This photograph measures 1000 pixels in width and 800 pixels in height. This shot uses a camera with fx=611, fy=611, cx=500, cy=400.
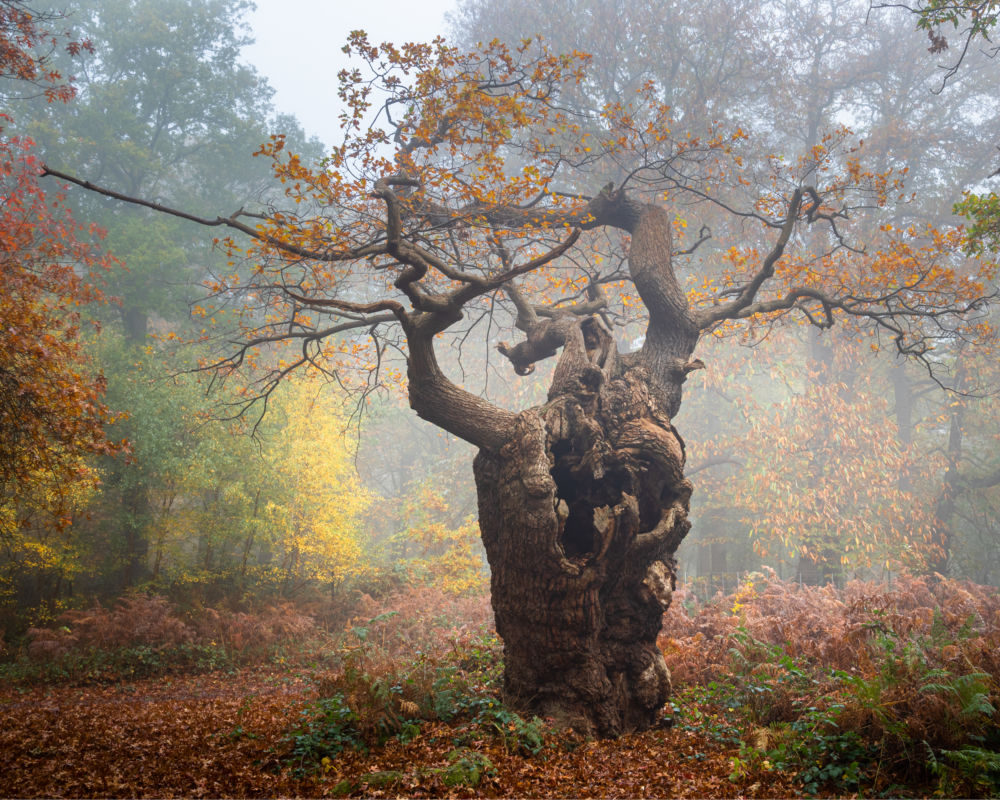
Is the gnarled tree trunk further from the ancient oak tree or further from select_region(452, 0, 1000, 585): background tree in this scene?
select_region(452, 0, 1000, 585): background tree

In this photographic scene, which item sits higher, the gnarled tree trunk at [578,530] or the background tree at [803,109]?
the background tree at [803,109]

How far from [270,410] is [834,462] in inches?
647

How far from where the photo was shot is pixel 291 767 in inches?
194

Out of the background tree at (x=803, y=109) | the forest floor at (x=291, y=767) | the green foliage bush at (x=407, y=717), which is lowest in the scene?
the forest floor at (x=291, y=767)

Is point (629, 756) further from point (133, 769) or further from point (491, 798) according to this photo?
point (133, 769)

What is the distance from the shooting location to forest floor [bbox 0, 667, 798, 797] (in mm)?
4516

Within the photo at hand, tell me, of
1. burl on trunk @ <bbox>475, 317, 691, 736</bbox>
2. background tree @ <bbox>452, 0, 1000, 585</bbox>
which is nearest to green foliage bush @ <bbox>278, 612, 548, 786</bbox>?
burl on trunk @ <bbox>475, 317, 691, 736</bbox>

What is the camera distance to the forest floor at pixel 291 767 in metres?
4.52

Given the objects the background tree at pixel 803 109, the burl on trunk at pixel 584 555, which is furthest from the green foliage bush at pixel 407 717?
the background tree at pixel 803 109

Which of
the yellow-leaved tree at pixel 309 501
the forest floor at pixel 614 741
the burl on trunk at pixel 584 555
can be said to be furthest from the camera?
the yellow-leaved tree at pixel 309 501

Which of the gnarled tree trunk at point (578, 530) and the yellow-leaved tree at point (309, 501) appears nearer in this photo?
the gnarled tree trunk at point (578, 530)

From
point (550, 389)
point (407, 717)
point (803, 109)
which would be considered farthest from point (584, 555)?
point (803, 109)

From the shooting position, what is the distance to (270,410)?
1653 cm

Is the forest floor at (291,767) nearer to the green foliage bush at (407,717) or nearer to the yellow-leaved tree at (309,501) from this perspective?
the green foliage bush at (407,717)
